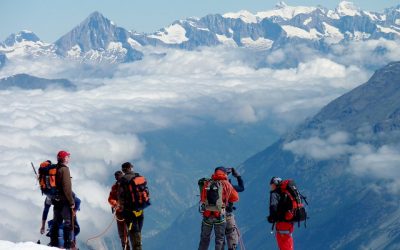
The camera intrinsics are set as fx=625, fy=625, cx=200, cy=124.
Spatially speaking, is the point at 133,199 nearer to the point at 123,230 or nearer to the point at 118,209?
the point at 118,209

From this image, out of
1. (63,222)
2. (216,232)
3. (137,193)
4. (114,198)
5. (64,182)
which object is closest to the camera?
(64,182)

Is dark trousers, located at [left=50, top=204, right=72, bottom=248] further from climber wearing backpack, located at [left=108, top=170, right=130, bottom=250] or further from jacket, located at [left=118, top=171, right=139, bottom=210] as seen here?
jacket, located at [left=118, top=171, right=139, bottom=210]

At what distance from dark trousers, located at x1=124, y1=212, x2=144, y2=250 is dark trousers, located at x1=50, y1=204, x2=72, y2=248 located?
119 inches

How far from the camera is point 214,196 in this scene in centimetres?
3195

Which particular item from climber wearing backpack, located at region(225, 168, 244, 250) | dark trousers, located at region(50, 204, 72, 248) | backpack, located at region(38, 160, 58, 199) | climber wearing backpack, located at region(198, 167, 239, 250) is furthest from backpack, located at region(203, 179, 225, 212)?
backpack, located at region(38, 160, 58, 199)

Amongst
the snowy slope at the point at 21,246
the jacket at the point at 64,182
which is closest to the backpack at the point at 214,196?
Result: the jacket at the point at 64,182

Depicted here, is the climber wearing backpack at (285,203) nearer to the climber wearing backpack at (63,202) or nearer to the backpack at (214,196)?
the backpack at (214,196)

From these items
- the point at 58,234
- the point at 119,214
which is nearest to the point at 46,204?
the point at 58,234

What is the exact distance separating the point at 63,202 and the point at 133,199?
12.2ft

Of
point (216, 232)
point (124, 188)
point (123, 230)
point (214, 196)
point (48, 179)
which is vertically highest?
point (48, 179)

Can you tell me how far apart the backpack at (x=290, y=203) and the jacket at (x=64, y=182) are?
1058cm

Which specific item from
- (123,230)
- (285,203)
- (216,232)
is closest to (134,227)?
(123,230)

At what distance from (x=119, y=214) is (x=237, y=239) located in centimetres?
662

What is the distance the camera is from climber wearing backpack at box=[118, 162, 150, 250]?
105 feet
